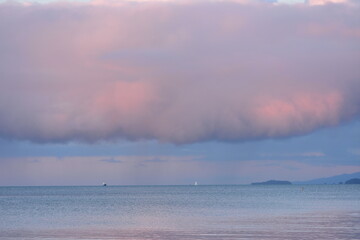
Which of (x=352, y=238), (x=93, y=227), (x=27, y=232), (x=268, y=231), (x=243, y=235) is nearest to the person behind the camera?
(x=352, y=238)

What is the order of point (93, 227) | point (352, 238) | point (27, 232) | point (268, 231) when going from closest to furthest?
point (352, 238) → point (268, 231) → point (27, 232) → point (93, 227)

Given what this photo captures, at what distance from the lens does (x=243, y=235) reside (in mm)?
55844

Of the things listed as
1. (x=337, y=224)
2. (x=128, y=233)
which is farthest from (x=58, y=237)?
(x=337, y=224)

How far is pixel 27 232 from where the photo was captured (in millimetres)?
63938

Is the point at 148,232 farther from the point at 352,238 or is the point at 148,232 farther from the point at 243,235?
the point at 352,238

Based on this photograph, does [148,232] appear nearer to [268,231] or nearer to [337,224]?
[268,231]

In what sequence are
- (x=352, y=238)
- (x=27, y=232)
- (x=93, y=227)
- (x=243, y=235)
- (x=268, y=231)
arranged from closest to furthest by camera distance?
(x=352, y=238) → (x=243, y=235) → (x=268, y=231) → (x=27, y=232) → (x=93, y=227)

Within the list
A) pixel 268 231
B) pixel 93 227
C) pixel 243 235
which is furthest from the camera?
pixel 93 227

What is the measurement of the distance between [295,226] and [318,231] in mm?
7166

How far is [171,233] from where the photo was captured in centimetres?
6038

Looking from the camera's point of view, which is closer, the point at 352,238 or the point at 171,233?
the point at 352,238

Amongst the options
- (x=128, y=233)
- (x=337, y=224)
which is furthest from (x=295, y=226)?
(x=128, y=233)

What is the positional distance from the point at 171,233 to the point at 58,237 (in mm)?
9914

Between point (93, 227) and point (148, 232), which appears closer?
point (148, 232)
